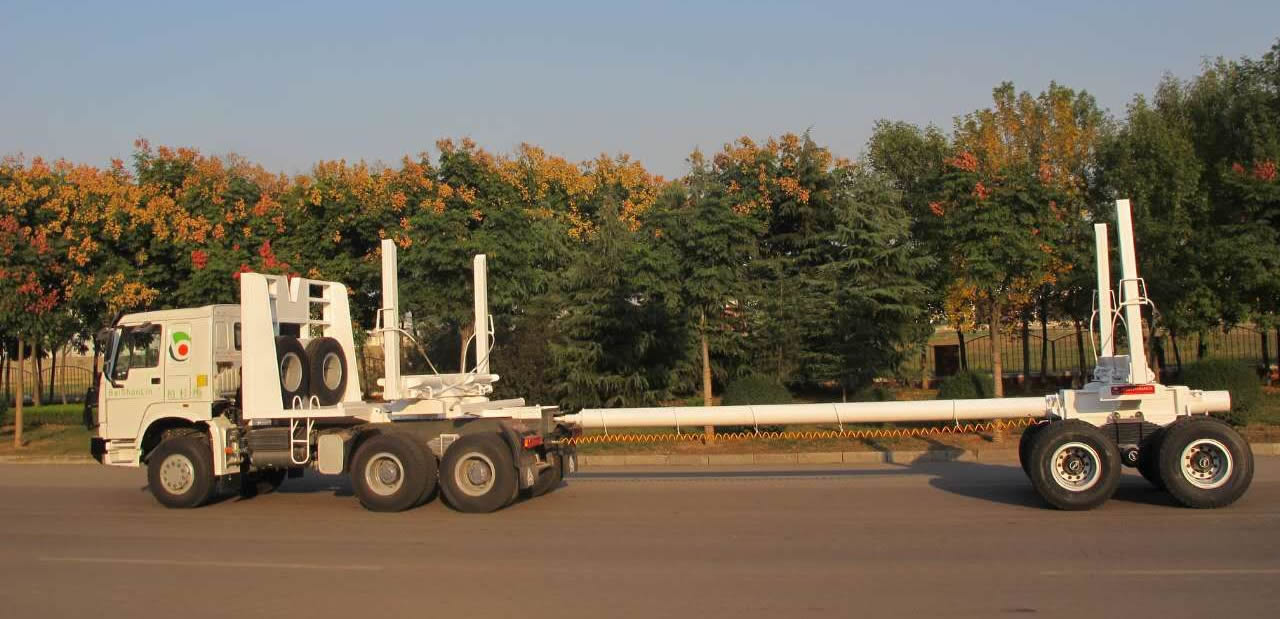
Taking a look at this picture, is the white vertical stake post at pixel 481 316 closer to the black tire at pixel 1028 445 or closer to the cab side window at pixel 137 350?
the cab side window at pixel 137 350

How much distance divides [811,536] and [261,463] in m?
7.11

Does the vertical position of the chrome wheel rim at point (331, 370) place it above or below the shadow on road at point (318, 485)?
above

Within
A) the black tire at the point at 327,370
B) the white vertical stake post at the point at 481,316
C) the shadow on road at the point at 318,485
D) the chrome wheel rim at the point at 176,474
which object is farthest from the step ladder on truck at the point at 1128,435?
the chrome wheel rim at the point at 176,474

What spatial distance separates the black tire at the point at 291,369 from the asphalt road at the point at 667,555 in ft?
4.80

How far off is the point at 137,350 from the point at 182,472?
1794mm

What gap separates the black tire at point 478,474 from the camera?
12281mm

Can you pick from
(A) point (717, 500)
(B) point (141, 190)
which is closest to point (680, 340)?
(A) point (717, 500)

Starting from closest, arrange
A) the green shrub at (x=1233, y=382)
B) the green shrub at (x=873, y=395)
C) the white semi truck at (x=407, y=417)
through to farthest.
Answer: the white semi truck at (x=407, y=417), the green shrub at (x=1233, y=382), the green shrub at (x=873, y=395)

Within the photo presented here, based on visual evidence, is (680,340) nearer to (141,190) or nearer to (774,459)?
(774,459)

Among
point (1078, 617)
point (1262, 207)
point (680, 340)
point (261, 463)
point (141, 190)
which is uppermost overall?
point (141, 190)

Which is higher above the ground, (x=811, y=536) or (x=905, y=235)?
(x=905, y=235)

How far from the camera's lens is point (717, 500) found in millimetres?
13242

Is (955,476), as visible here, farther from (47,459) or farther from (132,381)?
(47,459)

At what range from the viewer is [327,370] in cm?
1395
